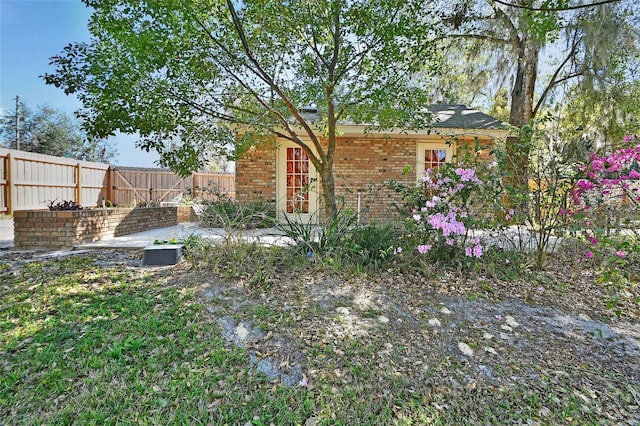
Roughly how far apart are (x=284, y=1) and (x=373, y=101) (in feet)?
5.94

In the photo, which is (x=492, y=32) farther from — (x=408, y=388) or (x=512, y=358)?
(x=408, y=388)

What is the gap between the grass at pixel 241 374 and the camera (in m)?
2.14

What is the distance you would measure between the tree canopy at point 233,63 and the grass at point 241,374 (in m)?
2.73

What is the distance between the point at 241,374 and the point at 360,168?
23.7ft

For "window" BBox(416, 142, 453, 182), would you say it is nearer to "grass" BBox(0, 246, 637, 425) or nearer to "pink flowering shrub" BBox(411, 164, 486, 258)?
"pink flowering shrub" BBox(411, 164, 486, 258)

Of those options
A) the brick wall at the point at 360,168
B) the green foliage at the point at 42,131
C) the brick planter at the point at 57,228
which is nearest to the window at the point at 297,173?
the brick wall at the point at 360,168

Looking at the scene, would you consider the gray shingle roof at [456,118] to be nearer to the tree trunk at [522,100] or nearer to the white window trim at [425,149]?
the white window trim at [425,149]

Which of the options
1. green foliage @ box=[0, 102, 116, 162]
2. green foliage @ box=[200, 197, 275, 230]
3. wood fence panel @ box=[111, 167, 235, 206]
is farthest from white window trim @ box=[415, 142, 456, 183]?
green foliage @ box=[0, 102, 116, 162]

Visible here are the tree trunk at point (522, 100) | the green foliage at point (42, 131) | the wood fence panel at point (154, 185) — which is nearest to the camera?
the tree trunk at point (522, 100)

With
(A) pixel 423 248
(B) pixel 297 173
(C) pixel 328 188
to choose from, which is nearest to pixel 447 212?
(A) pixel 423 248

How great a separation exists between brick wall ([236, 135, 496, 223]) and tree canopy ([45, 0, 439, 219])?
279cm

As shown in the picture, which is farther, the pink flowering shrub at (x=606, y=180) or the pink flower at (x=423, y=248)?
the pink flower at (x=423, y=248)

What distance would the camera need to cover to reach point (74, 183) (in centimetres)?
1037

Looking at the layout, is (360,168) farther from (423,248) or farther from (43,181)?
(43,181)
